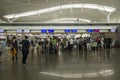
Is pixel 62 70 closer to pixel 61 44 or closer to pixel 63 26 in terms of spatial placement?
pixel 61 44

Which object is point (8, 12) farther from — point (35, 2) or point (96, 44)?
point (96, 44)

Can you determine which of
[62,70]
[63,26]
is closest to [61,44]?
[63,26]

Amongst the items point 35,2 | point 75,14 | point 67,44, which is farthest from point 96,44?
point 75,14

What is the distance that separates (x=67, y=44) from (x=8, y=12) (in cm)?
1024

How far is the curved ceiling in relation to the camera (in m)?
28.8

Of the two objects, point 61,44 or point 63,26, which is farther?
point 63,26

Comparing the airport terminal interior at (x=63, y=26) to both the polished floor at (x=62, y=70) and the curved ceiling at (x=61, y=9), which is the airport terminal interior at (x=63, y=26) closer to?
the curved ceiling at (x=61, y=9)

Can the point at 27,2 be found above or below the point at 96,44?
above

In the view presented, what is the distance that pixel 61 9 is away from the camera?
120 ft

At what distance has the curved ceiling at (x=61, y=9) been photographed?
2884 centimetres

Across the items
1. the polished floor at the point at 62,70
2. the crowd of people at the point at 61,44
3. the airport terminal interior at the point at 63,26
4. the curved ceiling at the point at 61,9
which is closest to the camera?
the polished floor at the point at 62,70

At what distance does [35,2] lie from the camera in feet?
92.4

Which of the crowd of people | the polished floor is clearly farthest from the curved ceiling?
the polished floor

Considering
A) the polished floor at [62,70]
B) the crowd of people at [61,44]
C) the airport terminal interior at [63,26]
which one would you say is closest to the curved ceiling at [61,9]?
the airport terminal interior at [63,26]
